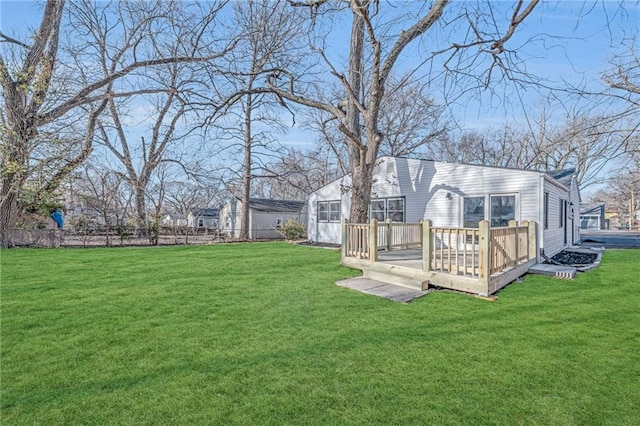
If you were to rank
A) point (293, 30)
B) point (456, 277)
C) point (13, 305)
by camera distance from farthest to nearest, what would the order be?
point (293, 30) < point (456, 277) < point (13, 305)

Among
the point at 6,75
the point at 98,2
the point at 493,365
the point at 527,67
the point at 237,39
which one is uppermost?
the point at 98,2

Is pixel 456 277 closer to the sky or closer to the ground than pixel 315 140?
closer to the ground

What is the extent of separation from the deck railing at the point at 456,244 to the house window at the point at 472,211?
1852 mm

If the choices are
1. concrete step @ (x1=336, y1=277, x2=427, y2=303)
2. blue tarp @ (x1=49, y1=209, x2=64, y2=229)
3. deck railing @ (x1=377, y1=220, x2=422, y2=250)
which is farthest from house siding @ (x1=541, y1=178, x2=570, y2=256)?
blue tarp @ (x1=49, y1=209, x2=64, y2=229)

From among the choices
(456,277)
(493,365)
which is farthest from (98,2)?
(493,365)

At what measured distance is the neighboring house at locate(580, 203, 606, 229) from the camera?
36191mm

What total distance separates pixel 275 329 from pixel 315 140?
2212 cm

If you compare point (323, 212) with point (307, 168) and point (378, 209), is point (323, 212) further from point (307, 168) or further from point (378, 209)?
point (307, 168)

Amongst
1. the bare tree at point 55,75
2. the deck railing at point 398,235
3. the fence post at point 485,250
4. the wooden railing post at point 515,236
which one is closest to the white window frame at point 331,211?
the deck railing at point 398,235

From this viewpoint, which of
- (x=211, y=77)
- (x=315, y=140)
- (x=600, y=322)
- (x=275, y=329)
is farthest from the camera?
(x=315, y=140)

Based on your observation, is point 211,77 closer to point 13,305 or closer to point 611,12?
point 13,305

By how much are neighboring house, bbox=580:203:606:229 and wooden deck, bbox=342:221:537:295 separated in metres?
37.2

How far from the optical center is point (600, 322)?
4121 millimetres

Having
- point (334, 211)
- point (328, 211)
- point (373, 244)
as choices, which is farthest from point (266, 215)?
point (373, 244)
